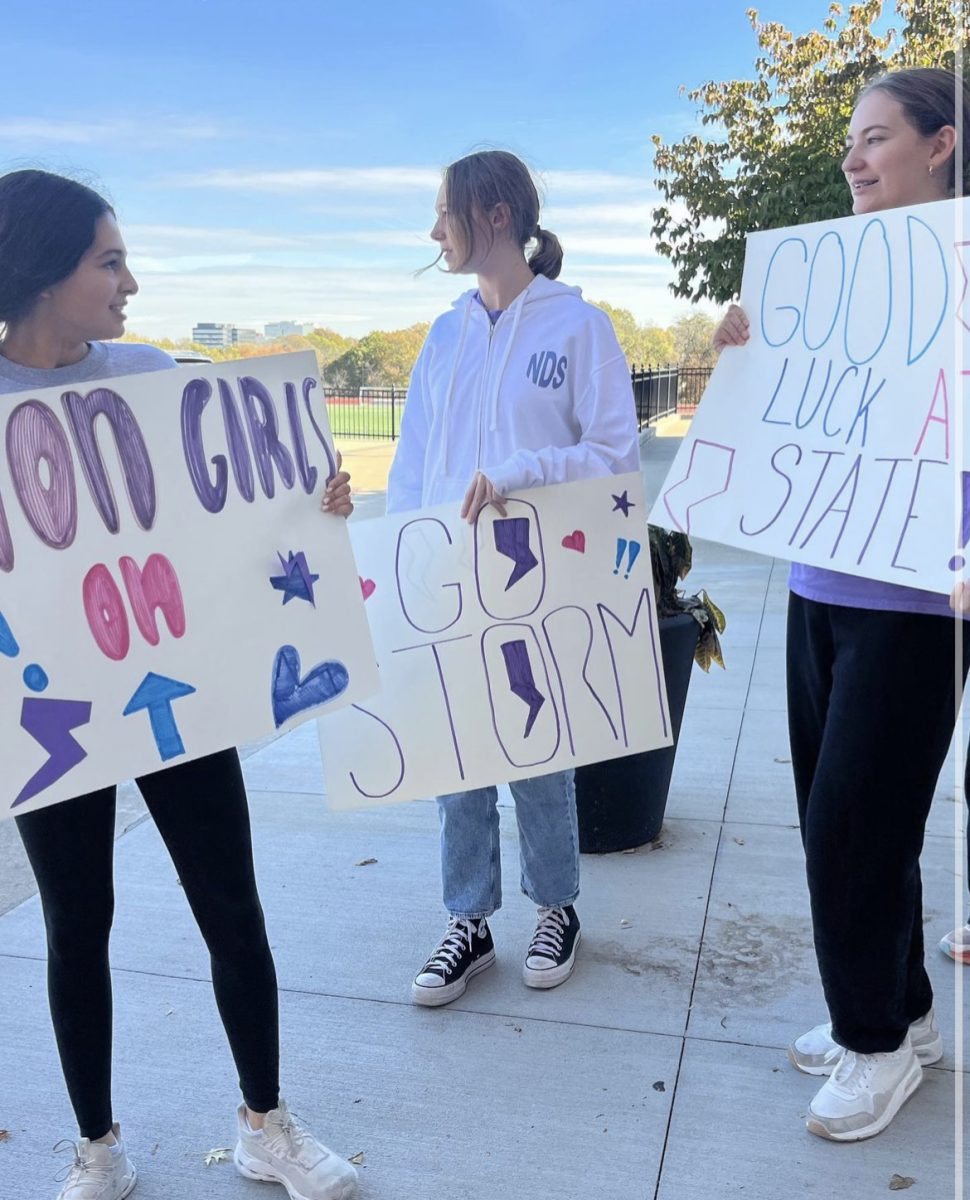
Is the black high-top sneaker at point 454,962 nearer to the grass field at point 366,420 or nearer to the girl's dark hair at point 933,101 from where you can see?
the girl's dark hair at point 933,101

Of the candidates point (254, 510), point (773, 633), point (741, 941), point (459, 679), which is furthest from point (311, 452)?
point (773, 633)

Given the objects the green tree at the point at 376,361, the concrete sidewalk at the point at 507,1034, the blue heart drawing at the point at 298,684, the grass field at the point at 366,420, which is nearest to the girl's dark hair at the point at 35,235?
the blue heart drawing at the point at 298,684

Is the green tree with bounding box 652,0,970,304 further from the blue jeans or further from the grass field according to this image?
the grass field

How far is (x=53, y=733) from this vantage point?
194cm

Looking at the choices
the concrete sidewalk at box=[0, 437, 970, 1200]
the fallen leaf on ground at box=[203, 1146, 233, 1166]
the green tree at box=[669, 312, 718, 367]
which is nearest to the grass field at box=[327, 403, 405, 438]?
the green tree at box=[669, 312, 718, 367]

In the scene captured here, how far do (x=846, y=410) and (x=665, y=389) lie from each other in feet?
84.0

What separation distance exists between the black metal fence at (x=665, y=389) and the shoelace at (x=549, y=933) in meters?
13.0

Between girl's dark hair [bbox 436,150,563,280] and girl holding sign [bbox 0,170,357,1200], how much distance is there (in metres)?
0.75

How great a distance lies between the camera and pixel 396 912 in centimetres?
337

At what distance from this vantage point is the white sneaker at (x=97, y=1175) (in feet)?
7.06

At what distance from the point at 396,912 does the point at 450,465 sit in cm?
140

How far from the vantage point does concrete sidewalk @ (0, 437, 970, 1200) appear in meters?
2.27

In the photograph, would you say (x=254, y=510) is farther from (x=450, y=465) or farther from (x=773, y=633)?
(x=773, y=633)

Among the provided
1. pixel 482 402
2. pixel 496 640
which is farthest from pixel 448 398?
pixel 496 640
